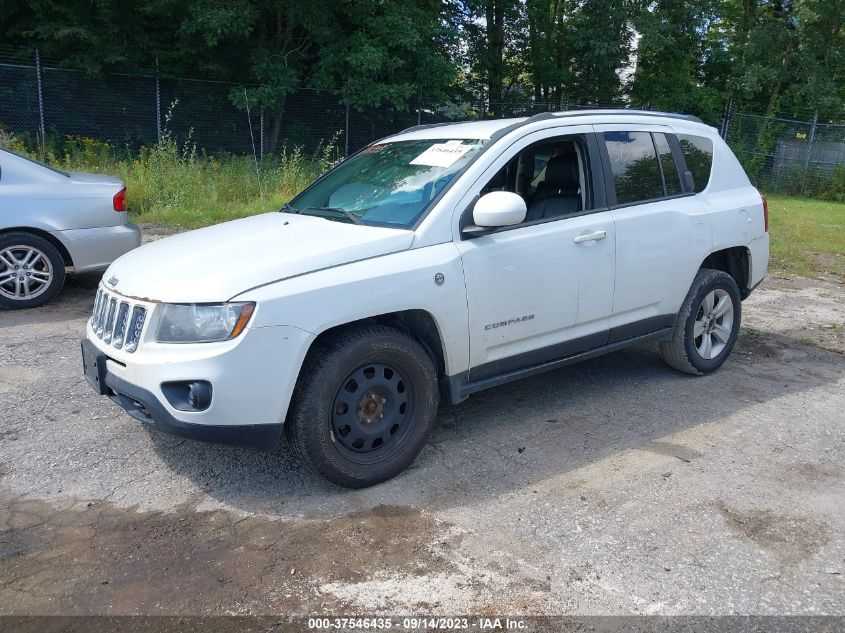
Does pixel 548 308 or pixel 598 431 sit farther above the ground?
pixel 548 308

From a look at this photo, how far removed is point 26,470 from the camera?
4.04 meters

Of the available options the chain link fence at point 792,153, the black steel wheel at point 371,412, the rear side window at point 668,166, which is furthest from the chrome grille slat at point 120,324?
the chain link fence at point 792,153

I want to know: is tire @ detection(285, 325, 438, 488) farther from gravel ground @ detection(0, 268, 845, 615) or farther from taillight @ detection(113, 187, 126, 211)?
taillight @ detection(113, 187, 126, 211)

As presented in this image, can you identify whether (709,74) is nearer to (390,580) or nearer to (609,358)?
(609,358)

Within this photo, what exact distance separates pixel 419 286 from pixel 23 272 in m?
4.78

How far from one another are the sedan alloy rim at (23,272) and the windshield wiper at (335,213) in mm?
3493

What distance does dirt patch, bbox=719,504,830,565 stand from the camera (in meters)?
3.38

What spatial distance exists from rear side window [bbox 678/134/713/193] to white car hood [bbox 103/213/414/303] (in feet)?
8.64

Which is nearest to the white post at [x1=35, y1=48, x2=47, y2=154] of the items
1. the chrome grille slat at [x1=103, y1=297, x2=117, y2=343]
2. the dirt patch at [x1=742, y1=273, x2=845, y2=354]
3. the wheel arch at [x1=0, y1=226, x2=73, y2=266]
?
the wheel arch at [x1=0, y1=226, x2=73, y2=266]

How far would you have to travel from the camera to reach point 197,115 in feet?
57.9

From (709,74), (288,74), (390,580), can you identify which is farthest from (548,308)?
(709,74)

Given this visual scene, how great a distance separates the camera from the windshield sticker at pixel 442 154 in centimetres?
446

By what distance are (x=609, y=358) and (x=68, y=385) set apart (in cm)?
407

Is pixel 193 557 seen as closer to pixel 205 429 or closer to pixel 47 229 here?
pixel 205 429
